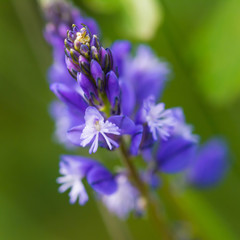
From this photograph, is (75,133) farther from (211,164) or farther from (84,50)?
(211,164)

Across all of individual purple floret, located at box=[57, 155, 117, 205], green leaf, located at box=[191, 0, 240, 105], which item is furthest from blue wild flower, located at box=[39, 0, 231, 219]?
green leaf, located at box=[191, 0, 240, 105]

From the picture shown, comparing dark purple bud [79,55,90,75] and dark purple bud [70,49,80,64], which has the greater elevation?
dark purple bud [70,49,80,64]

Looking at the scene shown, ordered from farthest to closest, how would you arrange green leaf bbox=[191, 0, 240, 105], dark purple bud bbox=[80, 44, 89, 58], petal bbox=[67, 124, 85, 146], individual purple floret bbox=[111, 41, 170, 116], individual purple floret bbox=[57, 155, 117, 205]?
green leaf bbox=[191, 0, 240, 105], individual purple floret bbox=[111, 41, 170, 116], individual purple floret bbox=[57, 155, 117, 205], petal bbox=[67, 124, 85, 146], dark purple bud bbox=[80, 44, 89, 58]

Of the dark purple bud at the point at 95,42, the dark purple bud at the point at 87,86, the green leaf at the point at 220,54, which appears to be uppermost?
the green leaf at the point at 220,54

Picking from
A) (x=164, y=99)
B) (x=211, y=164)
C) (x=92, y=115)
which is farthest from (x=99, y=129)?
(x=164, y=99)

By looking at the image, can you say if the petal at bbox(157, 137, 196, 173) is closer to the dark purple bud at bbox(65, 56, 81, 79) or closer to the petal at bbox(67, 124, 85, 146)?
the petal at bbox(67, 124, 85, 146)

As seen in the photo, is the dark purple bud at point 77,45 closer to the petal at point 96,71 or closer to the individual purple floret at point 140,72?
the petal at point 96,71

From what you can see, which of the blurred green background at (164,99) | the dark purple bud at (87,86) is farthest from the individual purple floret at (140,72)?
the dark purple bud at (87,86)
